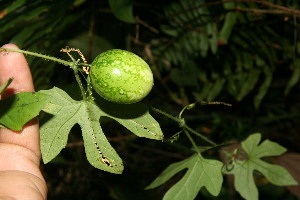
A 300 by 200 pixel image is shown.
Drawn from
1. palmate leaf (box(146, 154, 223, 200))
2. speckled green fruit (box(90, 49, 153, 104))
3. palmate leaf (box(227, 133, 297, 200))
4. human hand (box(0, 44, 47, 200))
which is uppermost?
speckled green fruit (box(90, 49, 153, 104))

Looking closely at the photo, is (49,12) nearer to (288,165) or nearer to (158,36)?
(158,36)

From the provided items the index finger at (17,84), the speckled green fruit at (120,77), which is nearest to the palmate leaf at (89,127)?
the index finger at (17,84)

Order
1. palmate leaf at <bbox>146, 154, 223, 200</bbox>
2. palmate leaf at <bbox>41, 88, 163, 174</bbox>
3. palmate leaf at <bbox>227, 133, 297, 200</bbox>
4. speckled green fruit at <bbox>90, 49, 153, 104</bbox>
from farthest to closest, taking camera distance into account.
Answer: palmate leaf at <bbox>227, 133, 297, 200</bbox>, palmate leaf at <bbox>146, 154, 223, 200</bbox>, palmate leaf at <bbox>41, 88, 163, 174</bbox>, speckled green fruit at <bbox>90, 49, 153, 104</bbox>

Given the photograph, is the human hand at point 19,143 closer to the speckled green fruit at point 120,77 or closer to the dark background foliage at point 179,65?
the speckled green fruit at point 120,77

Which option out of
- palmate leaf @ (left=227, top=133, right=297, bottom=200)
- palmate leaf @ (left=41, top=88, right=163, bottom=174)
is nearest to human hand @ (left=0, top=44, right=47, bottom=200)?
palmate leaf @ (left=41, top=88, right=163, bottom=174)

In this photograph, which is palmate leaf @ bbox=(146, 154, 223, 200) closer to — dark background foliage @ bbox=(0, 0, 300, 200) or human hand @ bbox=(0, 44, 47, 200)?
human hand @ bbox=(0, 44, 47, 200)

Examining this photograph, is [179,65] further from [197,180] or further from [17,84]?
[17,84]

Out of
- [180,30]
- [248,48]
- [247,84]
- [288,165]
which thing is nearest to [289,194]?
[288,165]
